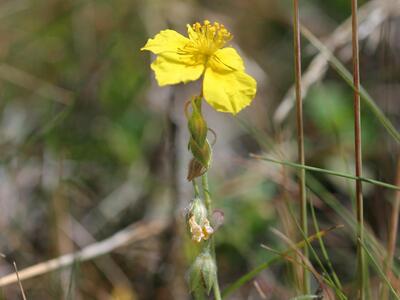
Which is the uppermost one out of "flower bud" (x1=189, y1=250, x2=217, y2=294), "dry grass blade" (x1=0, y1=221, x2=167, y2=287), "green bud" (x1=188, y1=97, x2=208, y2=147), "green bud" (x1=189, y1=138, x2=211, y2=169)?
"green bud" (x1=188, y1=97, x2=208, y2=147)

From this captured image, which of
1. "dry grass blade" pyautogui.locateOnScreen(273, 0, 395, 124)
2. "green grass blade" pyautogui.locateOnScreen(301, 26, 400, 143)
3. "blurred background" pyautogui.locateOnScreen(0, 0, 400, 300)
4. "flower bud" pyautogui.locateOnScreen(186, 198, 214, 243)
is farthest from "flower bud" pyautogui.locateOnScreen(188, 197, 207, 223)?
"dry grass blade" pyautogui.locateOnScreen(273, 0, 395, 124)

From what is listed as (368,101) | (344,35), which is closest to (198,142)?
(368,101)

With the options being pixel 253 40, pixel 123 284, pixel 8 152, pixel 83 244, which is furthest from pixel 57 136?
pixel 253 40

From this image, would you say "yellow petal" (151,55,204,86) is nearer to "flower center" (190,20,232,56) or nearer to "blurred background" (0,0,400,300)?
"flower center" (190,20,232,56)

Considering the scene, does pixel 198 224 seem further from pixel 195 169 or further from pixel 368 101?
pixel 368 101

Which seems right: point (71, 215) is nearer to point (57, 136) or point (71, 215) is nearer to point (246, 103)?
point (57, 136)
